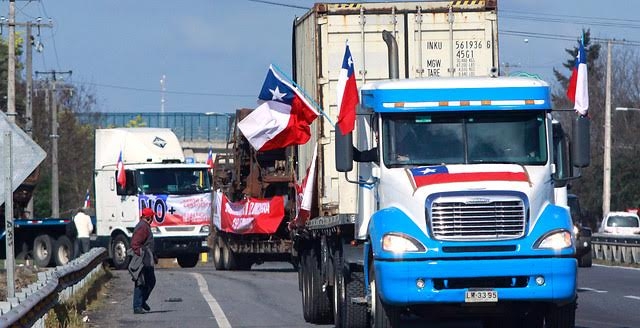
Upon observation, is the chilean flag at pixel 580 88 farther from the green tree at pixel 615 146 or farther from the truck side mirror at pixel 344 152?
the green tree at pixel 615 146

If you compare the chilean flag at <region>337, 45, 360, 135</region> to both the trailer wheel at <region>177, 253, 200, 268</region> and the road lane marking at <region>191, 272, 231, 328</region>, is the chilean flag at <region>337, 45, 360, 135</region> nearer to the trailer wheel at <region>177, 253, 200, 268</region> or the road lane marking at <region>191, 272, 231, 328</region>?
the road lane marking at <region>191, 272, 231, 328</region>

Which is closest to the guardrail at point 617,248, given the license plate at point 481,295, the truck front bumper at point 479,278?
the truck front bumper at point 479,278

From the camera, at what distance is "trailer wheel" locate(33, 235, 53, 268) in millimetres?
43031

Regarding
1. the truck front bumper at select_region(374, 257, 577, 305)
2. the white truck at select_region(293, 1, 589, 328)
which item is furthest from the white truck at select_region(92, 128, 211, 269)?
the truck front bumper at select_region(374, 257, 577, 305)

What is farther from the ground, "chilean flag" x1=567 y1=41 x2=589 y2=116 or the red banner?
"chilean flag" x1=567 y1=41 x2=589 y2=116

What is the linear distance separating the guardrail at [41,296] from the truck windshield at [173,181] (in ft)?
40.9

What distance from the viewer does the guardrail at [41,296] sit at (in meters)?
13.2

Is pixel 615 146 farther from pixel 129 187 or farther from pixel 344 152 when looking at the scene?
pixel 344 152

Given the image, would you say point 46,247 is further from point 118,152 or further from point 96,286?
point 96,286

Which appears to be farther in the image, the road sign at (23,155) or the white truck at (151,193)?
the white truck at (151,193)

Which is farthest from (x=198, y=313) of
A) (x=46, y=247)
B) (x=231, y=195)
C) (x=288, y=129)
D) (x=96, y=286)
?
(x=46, y=247)

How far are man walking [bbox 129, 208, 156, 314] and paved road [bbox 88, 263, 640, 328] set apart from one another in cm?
26

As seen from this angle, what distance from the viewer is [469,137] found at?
47.4 feet

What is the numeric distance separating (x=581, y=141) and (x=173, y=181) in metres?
26.6
